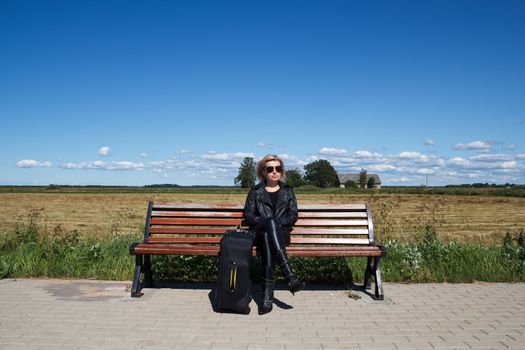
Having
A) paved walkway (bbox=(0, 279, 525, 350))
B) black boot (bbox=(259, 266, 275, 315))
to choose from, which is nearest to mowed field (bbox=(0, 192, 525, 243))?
paved walkway (bbox=(0, 279, 525, 350))

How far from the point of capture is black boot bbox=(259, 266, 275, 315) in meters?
4.54

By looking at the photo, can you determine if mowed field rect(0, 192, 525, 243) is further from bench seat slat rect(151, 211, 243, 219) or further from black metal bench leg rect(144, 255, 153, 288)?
bench seat slat rect(151, 211, 243, 219)

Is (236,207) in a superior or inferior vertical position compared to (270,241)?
superior

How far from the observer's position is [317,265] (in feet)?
20.0

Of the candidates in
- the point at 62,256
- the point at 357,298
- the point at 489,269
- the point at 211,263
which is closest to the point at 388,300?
the point at 357,298

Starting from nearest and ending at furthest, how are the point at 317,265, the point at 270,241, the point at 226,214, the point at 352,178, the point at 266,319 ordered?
the point at 266,319 < the point at 270,241 < the point at 226,214 < the point at 317,265 < the point at 352,178

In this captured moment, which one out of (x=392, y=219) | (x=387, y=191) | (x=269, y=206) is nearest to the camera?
(x=269, y=206)

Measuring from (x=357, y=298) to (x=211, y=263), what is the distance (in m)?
2.11

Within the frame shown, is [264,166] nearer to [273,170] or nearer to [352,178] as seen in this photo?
[273,170]

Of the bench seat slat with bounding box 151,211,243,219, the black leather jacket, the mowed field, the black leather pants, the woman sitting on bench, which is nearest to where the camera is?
the woman sitting on bench

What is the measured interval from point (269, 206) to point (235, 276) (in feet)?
3.79

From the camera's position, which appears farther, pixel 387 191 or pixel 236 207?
pixel 387 191

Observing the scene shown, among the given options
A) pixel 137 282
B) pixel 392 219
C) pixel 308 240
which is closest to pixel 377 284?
pixel 308 240

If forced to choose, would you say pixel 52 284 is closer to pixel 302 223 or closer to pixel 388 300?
pixel 302 223
